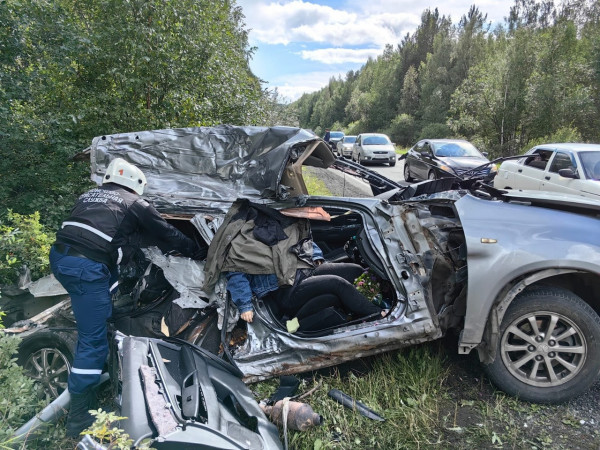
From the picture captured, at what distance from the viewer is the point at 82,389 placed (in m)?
2.57

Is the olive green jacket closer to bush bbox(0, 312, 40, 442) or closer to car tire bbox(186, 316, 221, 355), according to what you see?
car tire bbox(186, 316, 221, 355)

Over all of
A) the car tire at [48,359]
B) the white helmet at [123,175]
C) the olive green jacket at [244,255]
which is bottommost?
the car tire at [48,359]

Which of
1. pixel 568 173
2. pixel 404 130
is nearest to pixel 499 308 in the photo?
pixel 568 173

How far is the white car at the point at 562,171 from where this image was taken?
22.7 feet

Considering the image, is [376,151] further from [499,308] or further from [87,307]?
[87,307]

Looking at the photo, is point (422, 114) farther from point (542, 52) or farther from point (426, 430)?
point (426, 430)

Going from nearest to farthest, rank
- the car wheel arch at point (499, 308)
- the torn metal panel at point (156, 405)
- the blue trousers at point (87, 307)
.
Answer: the torn metal panel at point (156, 405) < the car wheel arch at point (499, 308) < the blue trousers at point (87, 307)

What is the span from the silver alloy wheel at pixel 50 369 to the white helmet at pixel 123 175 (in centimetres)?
137

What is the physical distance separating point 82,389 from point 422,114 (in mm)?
41435

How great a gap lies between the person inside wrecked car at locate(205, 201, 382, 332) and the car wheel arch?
0.75 metres

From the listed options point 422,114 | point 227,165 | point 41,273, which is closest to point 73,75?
point 41,273

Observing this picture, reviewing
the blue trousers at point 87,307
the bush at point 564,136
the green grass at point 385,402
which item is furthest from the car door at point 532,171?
the bush at point 564,136

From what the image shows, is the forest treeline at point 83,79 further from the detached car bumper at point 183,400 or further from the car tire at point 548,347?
the car tire at point 548,347

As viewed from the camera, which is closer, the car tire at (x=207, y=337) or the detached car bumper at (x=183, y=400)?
the detached car bumper at (x=183, y=400)
